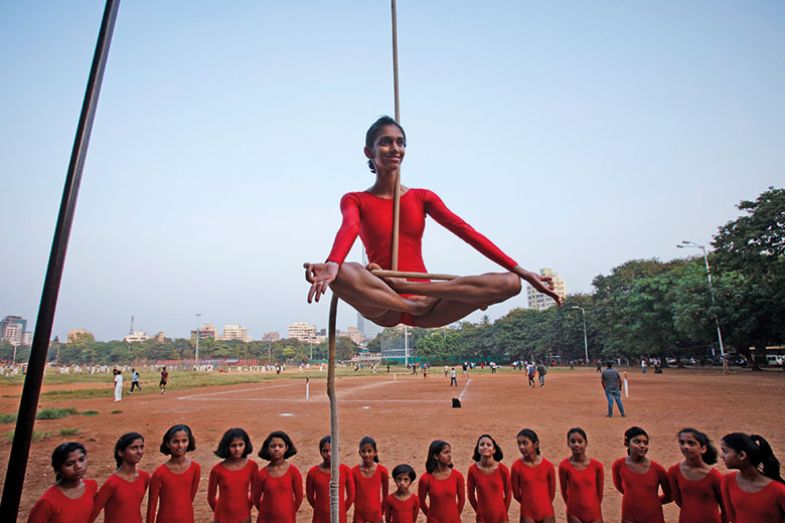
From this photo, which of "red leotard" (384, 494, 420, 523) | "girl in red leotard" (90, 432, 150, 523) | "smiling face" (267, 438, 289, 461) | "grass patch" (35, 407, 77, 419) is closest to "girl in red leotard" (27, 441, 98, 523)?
"girl in red leotard" (90, 432, 150, 523)

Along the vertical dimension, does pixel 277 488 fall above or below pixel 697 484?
below

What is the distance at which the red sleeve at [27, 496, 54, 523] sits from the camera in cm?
340

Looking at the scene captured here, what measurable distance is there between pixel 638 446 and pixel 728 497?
732mm

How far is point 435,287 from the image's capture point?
2105mm

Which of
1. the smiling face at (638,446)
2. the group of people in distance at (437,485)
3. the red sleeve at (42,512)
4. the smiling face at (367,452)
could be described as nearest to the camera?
the red sleeve at (42,512)

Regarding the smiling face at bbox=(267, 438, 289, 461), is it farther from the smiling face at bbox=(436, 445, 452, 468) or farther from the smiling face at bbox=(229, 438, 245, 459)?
the smiling face at bbox=(436, 445, 452, 468)

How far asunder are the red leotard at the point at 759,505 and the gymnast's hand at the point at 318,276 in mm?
3932

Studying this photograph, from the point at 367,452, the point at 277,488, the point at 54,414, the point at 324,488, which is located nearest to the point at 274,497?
the point at 277,488

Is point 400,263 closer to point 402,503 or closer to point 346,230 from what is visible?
point 346,230

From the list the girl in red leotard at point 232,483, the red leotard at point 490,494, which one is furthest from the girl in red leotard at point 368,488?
the girl in red leotard at point 232,483

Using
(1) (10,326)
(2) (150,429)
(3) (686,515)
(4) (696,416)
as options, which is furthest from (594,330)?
(1) (10,326)

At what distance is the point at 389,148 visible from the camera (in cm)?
254

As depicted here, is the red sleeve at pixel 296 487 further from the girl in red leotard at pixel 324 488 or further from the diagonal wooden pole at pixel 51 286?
the diagonal wooden pole at pixel 51 286

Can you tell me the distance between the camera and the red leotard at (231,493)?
4.21m
